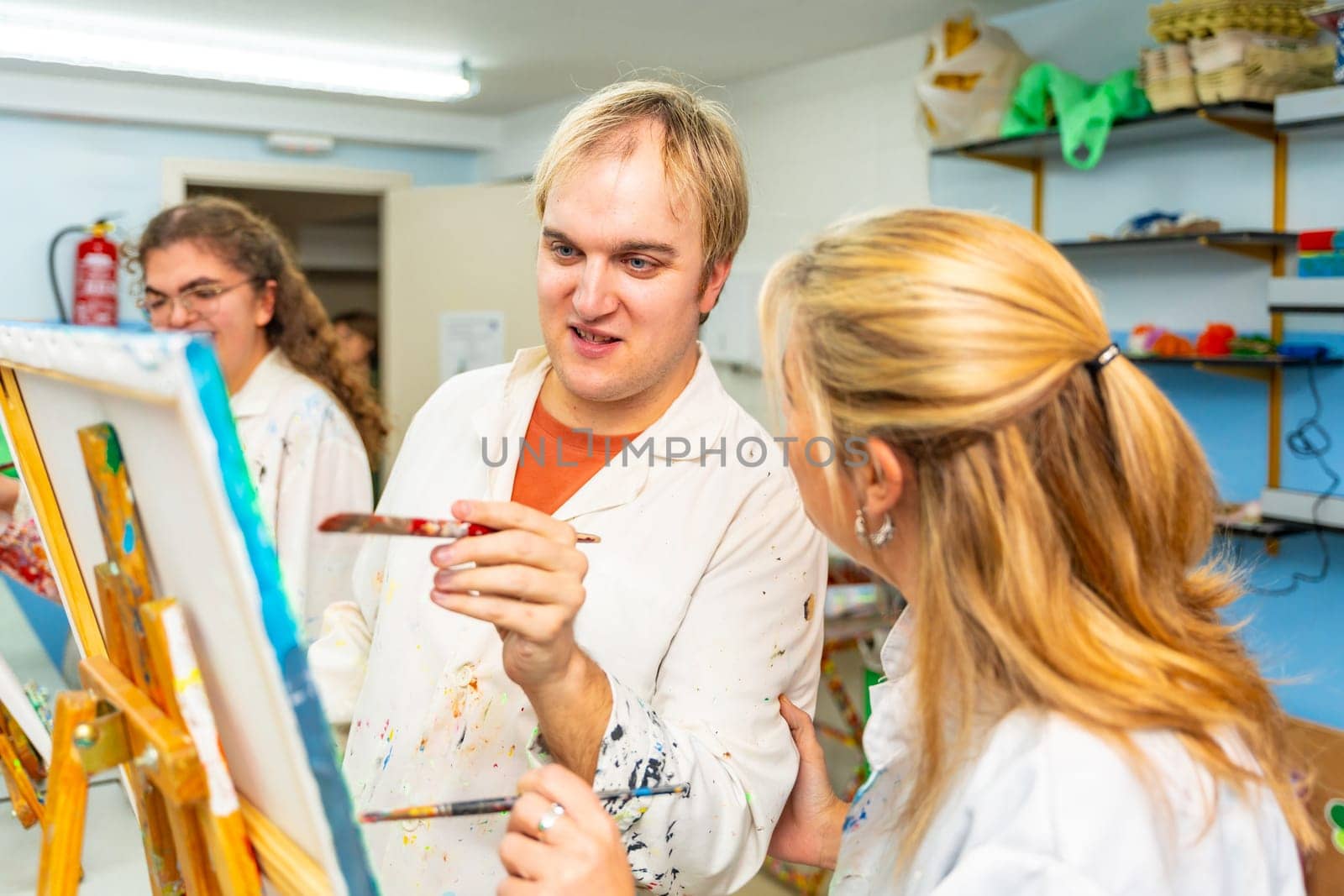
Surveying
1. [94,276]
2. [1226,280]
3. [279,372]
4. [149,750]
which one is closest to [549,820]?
[149,750]

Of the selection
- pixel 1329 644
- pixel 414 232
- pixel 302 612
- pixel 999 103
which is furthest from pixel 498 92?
pixel 1329 644

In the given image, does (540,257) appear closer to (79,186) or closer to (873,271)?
(873,271)

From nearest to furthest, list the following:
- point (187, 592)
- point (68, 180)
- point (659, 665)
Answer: point (187, 592), point (659, 665), point (68, 180)

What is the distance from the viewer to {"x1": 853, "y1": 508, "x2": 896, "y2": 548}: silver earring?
3.04ft

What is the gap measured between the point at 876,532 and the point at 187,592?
527 mm

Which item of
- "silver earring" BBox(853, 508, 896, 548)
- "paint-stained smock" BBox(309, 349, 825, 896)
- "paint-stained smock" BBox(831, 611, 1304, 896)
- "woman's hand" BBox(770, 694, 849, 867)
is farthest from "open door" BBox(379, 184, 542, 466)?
"paint-stained smock" BBox(831, 611, 1304, 896)

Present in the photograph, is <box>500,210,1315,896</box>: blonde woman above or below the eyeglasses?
below

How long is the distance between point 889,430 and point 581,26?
3048 millimetres

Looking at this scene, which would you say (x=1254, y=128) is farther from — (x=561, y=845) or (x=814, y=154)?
(x=561, y=845)

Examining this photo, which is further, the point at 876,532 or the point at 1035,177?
the point at 1035,177

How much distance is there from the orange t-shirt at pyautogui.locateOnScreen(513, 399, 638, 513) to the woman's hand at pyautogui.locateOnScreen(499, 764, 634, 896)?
459mm

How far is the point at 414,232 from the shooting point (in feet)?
16.0

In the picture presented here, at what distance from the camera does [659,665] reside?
3.98 feet

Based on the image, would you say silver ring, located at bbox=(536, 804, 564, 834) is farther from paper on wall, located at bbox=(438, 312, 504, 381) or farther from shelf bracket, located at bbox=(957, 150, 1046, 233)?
paper on wall, located at bbox=(438, 312, 504, 381)
